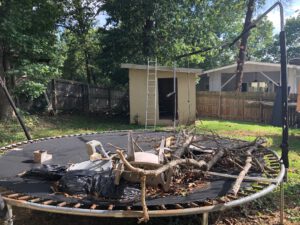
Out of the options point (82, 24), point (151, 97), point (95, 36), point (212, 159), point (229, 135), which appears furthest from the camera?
point (95, 36)

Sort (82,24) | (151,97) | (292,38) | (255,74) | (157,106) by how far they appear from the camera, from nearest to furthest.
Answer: (151,97), (157,106), (82,24), (255,74), (292,38)

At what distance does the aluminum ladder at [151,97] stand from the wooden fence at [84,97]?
9.78 ft

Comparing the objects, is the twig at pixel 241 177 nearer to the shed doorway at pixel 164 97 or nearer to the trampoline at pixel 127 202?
Answer: the trampoline at pixel 127 202

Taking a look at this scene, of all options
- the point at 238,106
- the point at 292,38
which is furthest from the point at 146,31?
the point at 292,38

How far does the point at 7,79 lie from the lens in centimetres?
1045

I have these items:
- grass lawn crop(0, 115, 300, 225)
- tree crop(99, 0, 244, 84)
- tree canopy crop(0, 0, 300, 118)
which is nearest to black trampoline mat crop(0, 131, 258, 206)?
grass lawn crop(0, 115, 300, 225)

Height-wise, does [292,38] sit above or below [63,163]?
above

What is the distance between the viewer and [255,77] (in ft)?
71.4

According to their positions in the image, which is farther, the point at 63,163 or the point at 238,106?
the point at 238,106

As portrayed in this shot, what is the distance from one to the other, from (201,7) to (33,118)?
9.38 m

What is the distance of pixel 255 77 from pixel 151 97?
1121 centimetres

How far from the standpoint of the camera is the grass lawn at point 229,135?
3.96 meters

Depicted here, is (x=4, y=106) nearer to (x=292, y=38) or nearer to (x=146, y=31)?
(x=146, y=31)

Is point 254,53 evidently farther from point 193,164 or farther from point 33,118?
point 193,164
